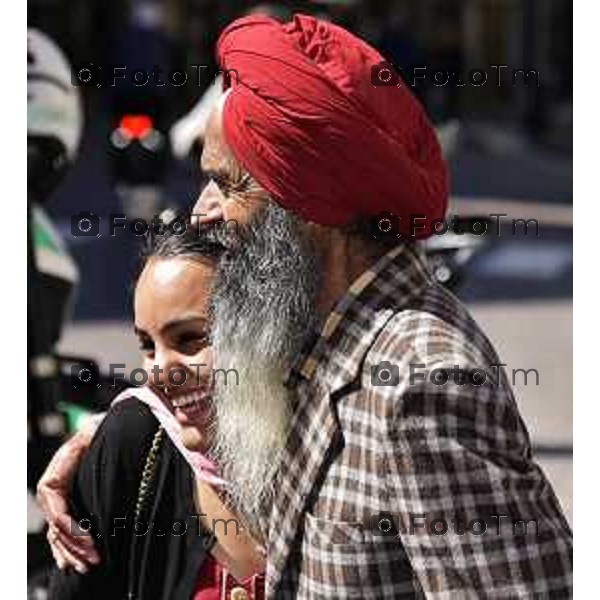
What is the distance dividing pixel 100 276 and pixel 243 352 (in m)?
8.62

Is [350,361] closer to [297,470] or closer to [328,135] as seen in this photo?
[297,470]

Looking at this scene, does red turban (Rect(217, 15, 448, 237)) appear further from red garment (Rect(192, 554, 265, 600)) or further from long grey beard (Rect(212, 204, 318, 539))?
red garment (Rect(192, 554, 265, 600))

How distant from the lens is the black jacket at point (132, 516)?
7.67 ft

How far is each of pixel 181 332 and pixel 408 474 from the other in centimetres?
52

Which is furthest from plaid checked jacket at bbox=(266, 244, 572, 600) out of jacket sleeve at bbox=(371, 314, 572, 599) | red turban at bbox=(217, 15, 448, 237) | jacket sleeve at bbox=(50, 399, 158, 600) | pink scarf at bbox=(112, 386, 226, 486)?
jacket sleeve at bbox=(50, 399, 158, 600)

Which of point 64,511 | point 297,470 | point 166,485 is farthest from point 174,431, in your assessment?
point 297,470

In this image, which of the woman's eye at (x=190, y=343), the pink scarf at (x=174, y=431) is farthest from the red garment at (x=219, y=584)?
the woman's eye at (x=190, y=343)

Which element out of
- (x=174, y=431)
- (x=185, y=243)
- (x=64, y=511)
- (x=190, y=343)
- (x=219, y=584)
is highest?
(x=185, y=243)

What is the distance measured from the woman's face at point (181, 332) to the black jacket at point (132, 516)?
8 centimetres

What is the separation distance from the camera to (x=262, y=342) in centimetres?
218

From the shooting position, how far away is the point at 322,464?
80.7 inches
